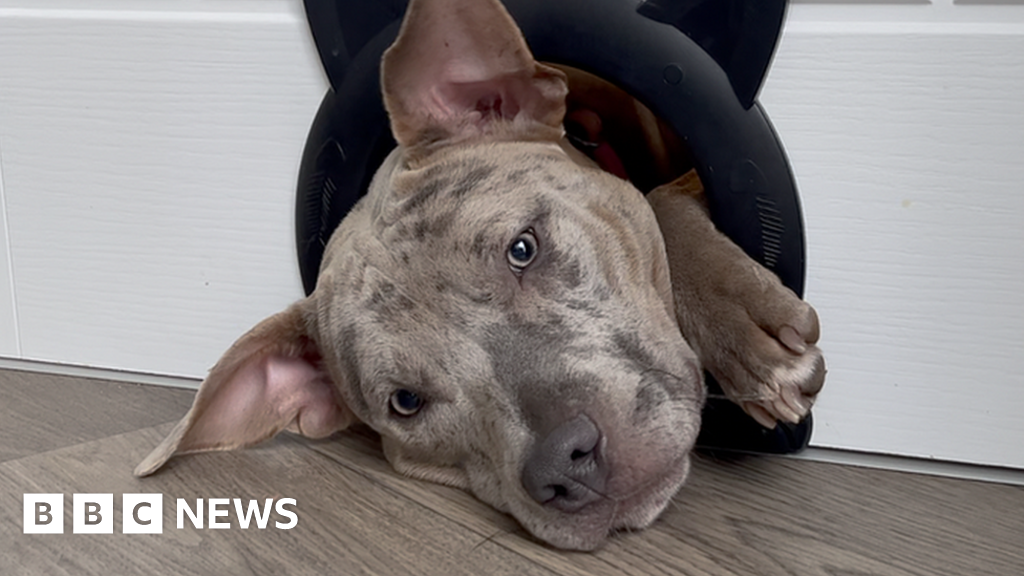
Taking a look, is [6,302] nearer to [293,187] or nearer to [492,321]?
[293,187]

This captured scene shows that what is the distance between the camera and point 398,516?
5.04ft

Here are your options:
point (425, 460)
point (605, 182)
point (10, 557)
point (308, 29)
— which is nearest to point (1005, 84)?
point (605, 182)

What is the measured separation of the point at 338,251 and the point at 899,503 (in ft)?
3.80

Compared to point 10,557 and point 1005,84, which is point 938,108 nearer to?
point 1005,84

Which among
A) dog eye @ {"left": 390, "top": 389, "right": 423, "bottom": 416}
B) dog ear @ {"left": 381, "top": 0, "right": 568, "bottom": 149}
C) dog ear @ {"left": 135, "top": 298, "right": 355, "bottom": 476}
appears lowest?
dog ear @ {"left": 135, "top": 298, "right": 355, "bottom": 476}

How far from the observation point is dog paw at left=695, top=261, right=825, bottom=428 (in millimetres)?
1495

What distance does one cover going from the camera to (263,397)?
1.82m

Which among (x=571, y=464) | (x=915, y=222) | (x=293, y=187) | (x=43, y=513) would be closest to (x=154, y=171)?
(x=293, y=187)

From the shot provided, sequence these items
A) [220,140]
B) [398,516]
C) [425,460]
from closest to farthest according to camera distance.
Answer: [398,516] → [425,460] → [220,140]

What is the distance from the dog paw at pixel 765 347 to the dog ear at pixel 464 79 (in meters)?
0.50

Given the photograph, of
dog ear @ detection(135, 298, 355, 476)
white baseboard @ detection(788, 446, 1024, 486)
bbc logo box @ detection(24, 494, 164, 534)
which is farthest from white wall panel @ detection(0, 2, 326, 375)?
white baseboard @ detection(788, 446, 1024, 486)

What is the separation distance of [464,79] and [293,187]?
624 millimetres

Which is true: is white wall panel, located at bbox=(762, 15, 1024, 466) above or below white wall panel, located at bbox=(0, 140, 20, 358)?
above

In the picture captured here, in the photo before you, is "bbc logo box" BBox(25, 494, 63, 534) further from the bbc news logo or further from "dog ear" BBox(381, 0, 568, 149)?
"dog ear" BBox(381, 0, 568, 149)
